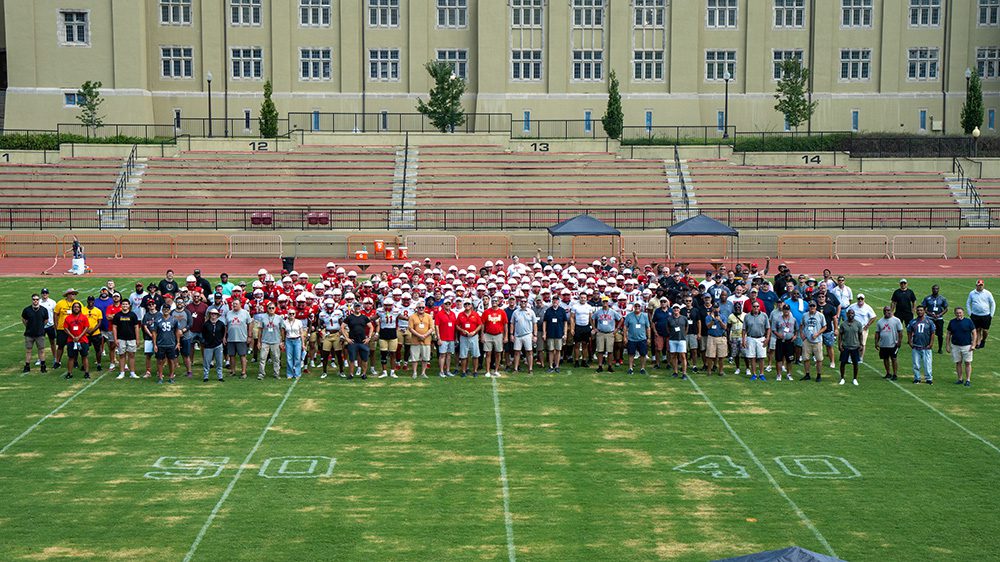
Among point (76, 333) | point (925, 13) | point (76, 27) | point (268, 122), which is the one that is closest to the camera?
point (76, 333)

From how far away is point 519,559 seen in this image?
44.1 feet

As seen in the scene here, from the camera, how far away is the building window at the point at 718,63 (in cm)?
6769

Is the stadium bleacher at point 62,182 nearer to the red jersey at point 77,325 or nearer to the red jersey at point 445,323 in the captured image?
the red jersey at point 77,325

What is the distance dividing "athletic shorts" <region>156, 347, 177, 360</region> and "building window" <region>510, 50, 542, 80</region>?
46721 millimetres

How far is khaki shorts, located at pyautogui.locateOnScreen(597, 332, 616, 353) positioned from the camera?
23.6 metres

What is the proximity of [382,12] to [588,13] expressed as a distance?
1137 centimetres

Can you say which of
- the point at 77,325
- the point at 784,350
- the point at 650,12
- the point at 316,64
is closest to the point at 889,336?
the point at 784,350

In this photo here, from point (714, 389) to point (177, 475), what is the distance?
10.1 m

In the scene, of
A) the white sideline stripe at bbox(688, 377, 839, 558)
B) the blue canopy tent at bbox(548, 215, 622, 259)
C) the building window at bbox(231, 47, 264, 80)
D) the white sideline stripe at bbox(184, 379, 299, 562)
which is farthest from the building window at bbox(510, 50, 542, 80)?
the white sideline stripe at bbox(184, 379, 299, 562)

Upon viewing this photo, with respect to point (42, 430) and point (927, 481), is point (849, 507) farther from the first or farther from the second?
point (42, 430)

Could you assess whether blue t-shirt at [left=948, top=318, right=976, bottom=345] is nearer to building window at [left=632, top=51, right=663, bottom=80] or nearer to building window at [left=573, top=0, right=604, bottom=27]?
building window at [left=632, top=51, right=663, bottom=80]

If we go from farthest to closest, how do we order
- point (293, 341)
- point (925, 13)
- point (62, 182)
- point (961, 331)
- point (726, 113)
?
point (925, 13)
point (726, 113)
point (62, 182)
point (293, 341)
point (961, 331)

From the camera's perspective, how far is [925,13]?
67.9 m

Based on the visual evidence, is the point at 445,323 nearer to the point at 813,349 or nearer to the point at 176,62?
the point at 813,349
